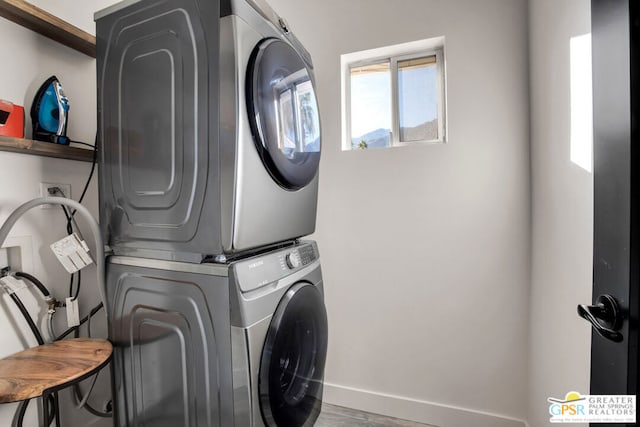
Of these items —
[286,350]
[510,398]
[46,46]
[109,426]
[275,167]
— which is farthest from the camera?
[510,398]

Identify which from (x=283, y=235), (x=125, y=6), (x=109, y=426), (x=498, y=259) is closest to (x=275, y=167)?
(x=283, y=235)

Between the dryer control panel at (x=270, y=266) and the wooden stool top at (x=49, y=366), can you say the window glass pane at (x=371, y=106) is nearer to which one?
the dryer control panel at (x=270, y=266)

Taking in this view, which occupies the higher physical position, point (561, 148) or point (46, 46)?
point (46, 46)

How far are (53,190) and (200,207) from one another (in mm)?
870

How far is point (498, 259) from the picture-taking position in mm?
1616

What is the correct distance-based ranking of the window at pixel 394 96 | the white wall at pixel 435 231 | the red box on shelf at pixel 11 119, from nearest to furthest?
1. the red box on shelf at pixel 11 119
2. the white wall at pixel 435 231
3. the window at pixel 394 96

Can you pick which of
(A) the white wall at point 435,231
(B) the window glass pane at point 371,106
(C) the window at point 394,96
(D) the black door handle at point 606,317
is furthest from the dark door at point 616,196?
(B) the window glass pane at point 371,106

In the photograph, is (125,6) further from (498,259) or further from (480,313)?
(480,313)

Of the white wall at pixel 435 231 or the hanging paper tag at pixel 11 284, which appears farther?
the white wall at pixel 435 231

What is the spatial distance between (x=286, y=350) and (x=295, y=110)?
943mm

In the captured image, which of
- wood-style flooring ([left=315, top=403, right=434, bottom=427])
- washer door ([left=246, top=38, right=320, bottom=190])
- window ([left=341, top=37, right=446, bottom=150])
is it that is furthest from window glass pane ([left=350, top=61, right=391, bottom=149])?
wood-style flooring ([left=315, top=403, right=434, bottom=427])

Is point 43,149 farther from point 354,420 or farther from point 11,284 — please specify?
point 354,420

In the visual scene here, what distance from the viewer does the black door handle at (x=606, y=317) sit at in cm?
60

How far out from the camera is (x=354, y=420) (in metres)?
1.77
